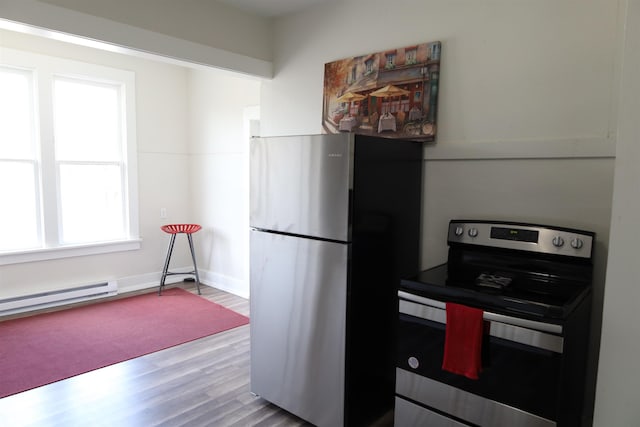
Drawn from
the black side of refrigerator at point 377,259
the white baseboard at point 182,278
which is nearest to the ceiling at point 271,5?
the black side of refrigerator at point 377,259

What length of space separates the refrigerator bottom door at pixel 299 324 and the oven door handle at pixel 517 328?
0.46 metres

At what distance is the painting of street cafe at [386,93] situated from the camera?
8.15ft

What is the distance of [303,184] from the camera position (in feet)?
7.33

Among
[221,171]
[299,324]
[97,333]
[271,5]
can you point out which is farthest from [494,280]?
[221,171]

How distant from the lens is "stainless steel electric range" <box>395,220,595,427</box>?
1.59 meters

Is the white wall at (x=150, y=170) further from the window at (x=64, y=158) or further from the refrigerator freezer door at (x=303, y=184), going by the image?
the refrigerator freezer door at (x=303, y=184)

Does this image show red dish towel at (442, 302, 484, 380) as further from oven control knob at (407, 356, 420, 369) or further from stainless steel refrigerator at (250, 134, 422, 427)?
stainless steel refrigerator at (250, 134, 422, 427)

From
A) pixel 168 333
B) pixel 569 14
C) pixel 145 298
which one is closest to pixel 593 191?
pixel 569 14

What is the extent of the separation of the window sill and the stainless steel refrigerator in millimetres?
2813

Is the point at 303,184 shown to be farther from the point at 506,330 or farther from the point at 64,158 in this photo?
the point at 64,158

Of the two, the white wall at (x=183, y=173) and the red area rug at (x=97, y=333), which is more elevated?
the white wall at (x=183, y=173)

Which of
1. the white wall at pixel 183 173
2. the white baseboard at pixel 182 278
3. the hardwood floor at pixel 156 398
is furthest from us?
the white baseboard at pixel 182 278

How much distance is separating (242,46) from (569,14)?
214 centimetres

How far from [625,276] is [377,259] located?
1.14m
